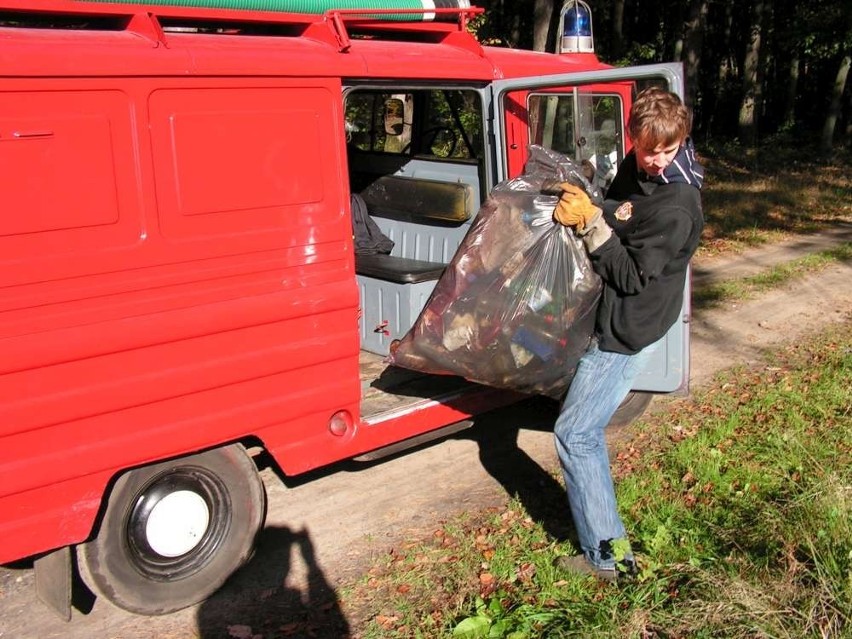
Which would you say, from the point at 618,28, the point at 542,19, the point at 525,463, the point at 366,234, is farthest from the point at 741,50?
the point at 525,463

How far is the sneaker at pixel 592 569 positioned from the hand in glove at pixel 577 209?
54.4 inches

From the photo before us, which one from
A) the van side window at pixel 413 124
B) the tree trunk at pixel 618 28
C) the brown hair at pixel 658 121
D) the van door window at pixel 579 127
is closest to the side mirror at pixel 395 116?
the van side window at pixel 413 124

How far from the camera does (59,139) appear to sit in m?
3.10

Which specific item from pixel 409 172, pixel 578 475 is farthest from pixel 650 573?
pixel 409 172

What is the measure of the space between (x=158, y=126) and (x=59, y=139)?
37cm

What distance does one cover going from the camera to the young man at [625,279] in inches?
127

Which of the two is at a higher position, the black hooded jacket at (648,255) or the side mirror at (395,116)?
the side mirror at (395,116)

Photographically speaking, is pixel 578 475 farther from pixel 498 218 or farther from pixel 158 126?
pixel 158 126

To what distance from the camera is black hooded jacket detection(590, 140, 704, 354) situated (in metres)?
3.23

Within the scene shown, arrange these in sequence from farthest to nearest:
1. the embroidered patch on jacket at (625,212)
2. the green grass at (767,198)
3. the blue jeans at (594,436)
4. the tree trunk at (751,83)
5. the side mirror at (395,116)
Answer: the tree trunk at (751,83)
the green grass at (767,198)
the side mirror at (395,116)
the blue jeans at (594,436)
the embroidered patch on jacket at (625,212)

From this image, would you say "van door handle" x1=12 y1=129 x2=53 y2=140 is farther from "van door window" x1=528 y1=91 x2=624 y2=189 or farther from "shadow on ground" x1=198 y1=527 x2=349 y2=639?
"van door window" x1=528 y1=91 x2=624 y2=189

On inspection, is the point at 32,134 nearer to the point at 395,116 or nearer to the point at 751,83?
the point at 395,116

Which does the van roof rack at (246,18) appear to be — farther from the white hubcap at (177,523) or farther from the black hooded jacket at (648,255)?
the white hubcap at (177,523)

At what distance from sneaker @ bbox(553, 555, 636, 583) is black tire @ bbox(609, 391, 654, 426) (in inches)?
67.1
